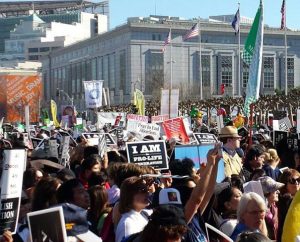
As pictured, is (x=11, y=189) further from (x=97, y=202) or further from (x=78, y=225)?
(x=97, y=202)

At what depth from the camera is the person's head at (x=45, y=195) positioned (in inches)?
258

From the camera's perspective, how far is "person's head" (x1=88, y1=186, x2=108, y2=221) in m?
7.09

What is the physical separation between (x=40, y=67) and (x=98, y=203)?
445ft

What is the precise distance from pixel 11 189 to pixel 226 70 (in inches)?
3967

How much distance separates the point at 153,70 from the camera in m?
102

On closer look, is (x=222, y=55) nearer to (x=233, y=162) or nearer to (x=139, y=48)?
(x=139, y=48)

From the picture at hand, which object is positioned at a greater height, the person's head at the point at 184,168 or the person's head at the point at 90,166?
the person's head at the point at 184,168

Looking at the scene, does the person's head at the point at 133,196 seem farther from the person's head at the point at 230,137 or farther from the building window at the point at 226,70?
the building window at the point at 226,70

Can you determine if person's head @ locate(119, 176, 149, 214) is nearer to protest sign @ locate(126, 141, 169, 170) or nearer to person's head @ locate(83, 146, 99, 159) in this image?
protest sign @ locate(126, 141, 169, 170)

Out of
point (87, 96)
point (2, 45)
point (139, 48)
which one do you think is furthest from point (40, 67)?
point (87, 96)

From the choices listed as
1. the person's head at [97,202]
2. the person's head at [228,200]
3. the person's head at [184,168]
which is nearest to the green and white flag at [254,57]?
the person's head at [184,168]

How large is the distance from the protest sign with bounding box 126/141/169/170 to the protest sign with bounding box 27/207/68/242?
17.7 ft

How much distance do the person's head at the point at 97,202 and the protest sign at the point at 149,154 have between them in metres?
2.86

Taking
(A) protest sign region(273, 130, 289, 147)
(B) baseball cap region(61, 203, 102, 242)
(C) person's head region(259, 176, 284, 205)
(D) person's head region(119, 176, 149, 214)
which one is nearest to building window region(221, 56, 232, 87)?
(A) protest sign region(273, 130, 289, 147)
